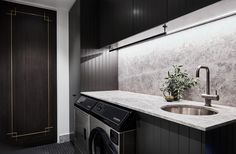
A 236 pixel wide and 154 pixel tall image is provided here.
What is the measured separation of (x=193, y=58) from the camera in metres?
1.47

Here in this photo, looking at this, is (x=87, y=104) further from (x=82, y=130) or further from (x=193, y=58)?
(x=193, y=58)

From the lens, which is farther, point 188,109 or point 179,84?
point 179,84

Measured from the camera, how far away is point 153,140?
3.50ft

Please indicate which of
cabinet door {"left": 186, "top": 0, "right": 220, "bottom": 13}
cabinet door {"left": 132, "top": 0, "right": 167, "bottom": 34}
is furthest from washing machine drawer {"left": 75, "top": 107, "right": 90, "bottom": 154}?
cabinet door {"left": 186, "top": 0, "right": 220, "bottom": 13}

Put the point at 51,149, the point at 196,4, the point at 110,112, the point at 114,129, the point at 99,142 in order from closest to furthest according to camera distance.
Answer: the point at 196,4, the point at 114,129, the point at 110,112, the point at 99,142, the point at 51,149

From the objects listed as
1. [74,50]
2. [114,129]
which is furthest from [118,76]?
[114,129]

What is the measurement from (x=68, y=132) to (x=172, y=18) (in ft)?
8.61

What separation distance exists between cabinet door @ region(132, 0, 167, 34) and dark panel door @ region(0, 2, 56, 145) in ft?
6.05

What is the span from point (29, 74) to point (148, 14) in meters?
2.21

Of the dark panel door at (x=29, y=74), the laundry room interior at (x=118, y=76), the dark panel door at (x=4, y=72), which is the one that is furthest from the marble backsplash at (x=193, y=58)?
the dark panel door at (x=4, y=72)

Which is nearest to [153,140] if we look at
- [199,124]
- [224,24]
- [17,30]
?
[199,124]

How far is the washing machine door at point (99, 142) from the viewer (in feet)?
4.26

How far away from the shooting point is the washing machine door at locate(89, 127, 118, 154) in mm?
1300

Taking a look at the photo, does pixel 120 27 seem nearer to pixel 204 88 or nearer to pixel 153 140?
pixel 204 88
